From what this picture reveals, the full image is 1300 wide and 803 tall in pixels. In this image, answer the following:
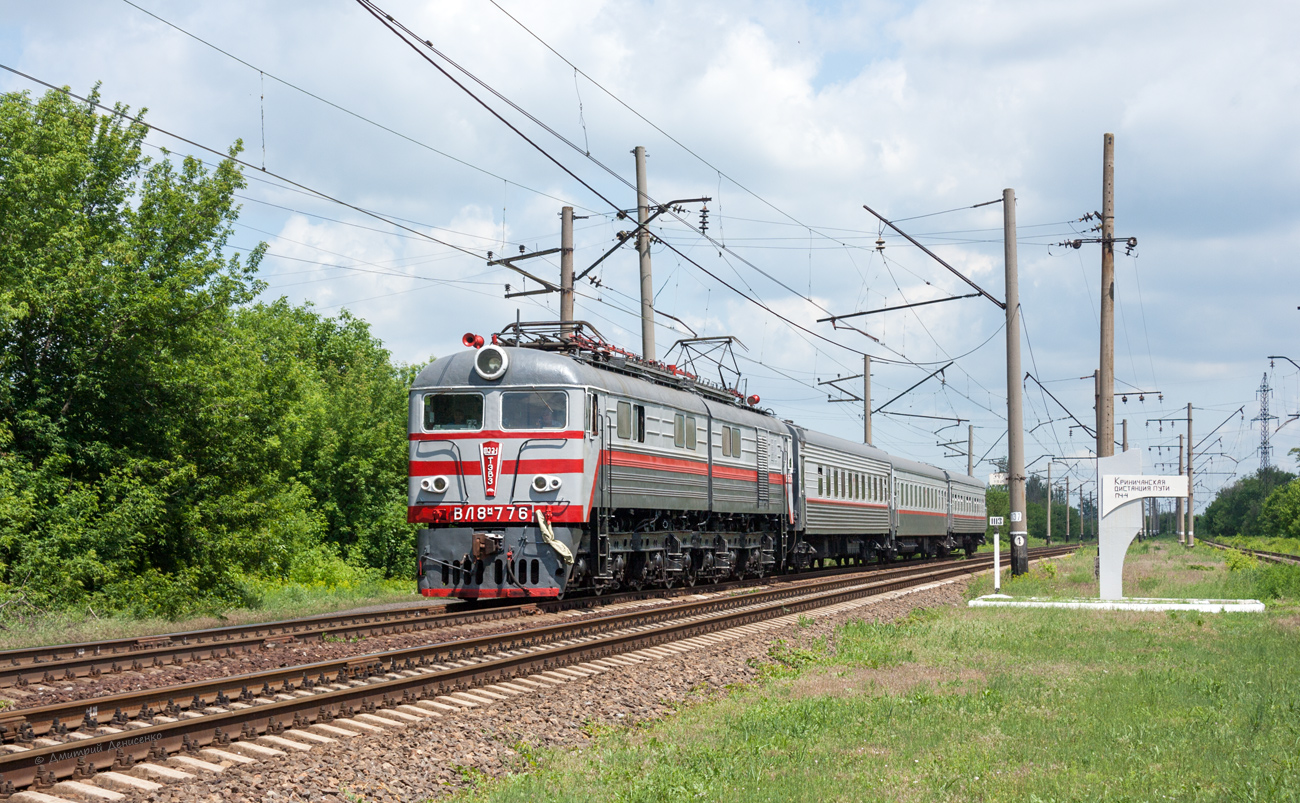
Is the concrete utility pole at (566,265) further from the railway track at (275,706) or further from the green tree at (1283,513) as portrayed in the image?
the green tree at (1283,513)

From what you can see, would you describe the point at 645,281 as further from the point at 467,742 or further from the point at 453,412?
the point at 467,742

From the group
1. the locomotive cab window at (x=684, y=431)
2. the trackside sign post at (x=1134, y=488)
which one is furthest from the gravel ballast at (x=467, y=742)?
the trackside sign post at (x=1134, y=488)

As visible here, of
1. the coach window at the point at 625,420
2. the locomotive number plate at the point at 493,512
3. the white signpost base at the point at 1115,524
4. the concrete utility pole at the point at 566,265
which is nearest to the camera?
the locomotive number plate at the point at 493,512

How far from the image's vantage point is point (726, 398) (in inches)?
1054

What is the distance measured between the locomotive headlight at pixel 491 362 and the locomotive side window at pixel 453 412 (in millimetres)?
410

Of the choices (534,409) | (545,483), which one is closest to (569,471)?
(545,483)

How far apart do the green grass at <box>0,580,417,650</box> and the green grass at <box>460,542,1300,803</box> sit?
9.06m

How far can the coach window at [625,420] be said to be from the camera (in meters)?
19.9

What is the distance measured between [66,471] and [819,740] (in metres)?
15.4

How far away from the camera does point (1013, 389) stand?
26.0 m

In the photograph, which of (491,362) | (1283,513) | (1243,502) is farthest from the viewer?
(1243,502)

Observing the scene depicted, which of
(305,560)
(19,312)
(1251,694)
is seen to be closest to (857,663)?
(1251,694)

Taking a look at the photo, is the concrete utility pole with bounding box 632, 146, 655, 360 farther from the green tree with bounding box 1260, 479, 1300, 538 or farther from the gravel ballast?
the green tree with bounding box 1260, 479, 1300, 538

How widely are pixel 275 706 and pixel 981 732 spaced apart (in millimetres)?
5578
